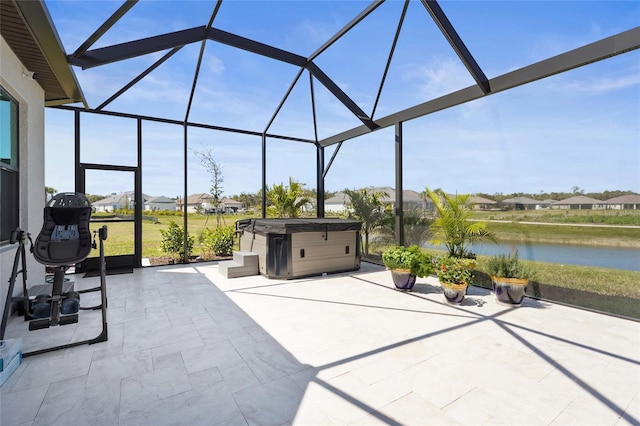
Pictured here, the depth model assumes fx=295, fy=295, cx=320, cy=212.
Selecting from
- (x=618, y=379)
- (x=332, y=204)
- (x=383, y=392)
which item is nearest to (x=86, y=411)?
(x=383, y=392)

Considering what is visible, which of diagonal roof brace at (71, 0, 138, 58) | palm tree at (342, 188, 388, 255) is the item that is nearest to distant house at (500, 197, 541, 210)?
palm tree at (342, 188, 388, 255)

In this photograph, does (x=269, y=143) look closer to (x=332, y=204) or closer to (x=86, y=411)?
(x=332, y=204)

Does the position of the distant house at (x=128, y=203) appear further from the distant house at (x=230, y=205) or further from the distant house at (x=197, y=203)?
the distant house at (x=230, y=205)

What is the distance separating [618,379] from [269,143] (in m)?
7.20

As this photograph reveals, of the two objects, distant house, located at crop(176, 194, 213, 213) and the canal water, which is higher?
distant house, located at crop(176, 194, 213, 213)

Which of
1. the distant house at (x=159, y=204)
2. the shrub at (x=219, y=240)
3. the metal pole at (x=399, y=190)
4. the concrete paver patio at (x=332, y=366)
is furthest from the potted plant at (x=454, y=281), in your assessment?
the distant house at (x=159, y=204)

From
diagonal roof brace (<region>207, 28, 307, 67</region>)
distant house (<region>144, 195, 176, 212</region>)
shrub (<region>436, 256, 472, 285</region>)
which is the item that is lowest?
shrub (<region>436, 256, 472, 285</region>)

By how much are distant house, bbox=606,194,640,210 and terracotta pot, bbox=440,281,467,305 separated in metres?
1.95

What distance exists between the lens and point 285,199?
26.1ft

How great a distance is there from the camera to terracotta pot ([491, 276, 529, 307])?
3791 mm

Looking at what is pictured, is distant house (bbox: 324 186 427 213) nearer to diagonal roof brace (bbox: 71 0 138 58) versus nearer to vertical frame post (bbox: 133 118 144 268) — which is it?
vertical frame post (bbox: 133 118 144 268)

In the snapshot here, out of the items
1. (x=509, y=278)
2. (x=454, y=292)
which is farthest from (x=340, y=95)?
(x=509, y=278)

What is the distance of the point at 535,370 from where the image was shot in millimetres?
2320

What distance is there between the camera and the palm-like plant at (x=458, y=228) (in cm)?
479
